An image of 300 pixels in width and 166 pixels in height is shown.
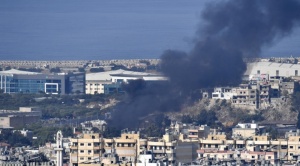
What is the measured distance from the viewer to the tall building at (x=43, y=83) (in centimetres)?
9038

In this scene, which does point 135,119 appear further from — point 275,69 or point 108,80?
point 108,80

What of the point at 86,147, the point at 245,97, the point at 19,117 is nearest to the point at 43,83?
the point at 245,97

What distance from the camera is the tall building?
9038cm

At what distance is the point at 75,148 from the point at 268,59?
46.4 m

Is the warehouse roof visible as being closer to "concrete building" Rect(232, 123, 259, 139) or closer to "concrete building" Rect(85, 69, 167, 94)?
"concrete building" Rect(85, 69, 167, 94)

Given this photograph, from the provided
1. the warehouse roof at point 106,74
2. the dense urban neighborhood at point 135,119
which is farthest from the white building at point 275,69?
the warehouse roof at point 106,74

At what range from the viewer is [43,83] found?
9162 cm

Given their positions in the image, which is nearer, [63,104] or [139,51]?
[63,104]

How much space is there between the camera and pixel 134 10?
17888 centimetres

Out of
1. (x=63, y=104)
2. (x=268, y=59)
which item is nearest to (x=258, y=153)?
(x=63, y=104)

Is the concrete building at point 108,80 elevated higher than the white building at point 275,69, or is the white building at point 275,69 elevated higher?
the white building at point 275,69

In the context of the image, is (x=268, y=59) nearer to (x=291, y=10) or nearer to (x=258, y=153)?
(x=291, y=10)

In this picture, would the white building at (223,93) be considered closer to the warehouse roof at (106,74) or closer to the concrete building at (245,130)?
the concrete building at (245,130)

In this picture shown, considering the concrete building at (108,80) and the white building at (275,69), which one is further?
the white building at (275,69)
